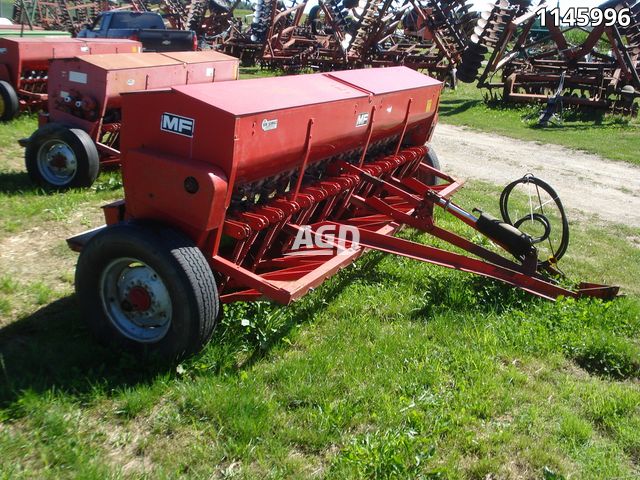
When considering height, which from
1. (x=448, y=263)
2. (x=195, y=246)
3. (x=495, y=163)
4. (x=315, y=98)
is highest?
(x=315, y=98)

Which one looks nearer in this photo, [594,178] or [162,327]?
[162,327]

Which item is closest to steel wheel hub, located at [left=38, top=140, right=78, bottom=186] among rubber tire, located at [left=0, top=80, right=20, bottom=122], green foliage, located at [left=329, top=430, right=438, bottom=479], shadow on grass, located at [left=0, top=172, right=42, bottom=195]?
shadow on grass, located at [left=0, top=172, right=42, bottom=195]

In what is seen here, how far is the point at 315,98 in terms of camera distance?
4094 mm

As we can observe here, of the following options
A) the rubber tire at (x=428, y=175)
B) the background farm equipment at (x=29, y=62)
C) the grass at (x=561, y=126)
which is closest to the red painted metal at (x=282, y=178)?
the rubber tire at (x=428, y=175)

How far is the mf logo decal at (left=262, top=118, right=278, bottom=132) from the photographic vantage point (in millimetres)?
3494

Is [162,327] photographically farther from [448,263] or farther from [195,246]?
[448,263]

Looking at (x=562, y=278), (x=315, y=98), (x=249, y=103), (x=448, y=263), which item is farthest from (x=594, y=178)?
(x=249, y=103)

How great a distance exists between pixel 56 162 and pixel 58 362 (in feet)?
12.2

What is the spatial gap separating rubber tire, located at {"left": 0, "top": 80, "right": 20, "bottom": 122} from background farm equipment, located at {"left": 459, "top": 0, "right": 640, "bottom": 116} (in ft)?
36.8

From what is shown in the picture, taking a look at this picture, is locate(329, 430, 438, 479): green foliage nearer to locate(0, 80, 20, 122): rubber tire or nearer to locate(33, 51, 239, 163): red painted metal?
locate(33, 51, 239, 163): red painted metal

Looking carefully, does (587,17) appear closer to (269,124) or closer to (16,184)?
(16,184)

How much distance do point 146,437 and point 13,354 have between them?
Answer: 108 cm

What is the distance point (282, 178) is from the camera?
4.30 meters

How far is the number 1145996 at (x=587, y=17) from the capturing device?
14.8m
